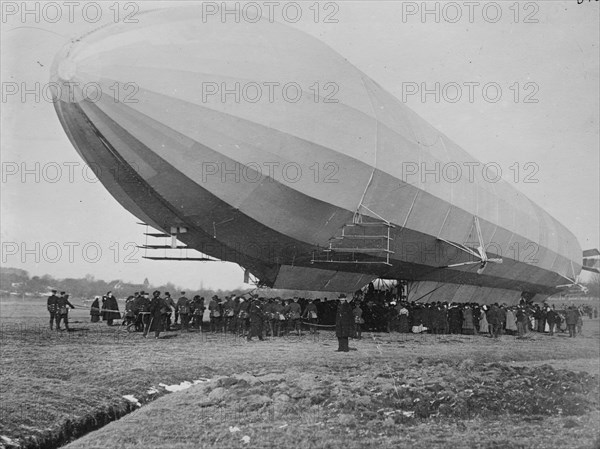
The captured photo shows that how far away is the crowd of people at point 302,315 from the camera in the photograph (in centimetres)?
1434

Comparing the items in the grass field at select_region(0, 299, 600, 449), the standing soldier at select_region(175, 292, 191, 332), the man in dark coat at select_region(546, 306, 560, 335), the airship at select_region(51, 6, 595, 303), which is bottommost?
the grass field at select_region(0, 299, 600, 449)

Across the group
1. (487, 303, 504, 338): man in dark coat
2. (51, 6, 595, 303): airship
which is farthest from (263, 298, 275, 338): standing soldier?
(487, 303, 504, 338): man in dark coat

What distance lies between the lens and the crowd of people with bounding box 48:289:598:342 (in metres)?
14.3

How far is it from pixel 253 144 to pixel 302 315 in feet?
24.0

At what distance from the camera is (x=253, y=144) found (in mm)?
10258

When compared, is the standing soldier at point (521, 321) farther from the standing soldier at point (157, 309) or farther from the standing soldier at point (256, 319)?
the standing soldier at point (157, 309)

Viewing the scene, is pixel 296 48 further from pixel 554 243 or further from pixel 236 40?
pixel 554 243

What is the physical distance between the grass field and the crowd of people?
3426 mm

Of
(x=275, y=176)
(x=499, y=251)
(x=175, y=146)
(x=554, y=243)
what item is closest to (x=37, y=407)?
(x=175, y=146)

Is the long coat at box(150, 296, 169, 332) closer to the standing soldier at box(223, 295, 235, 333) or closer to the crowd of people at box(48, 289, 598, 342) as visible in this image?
the crowd of people at box(48, 289, 598, 342)

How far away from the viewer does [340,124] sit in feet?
36.6

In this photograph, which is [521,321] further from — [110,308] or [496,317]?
[110,308]

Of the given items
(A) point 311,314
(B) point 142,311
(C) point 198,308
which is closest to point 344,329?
(A) point 311,314

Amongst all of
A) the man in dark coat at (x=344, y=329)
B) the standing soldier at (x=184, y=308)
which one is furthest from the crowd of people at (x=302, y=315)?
the man in dark coat at (x=344, y=329)
